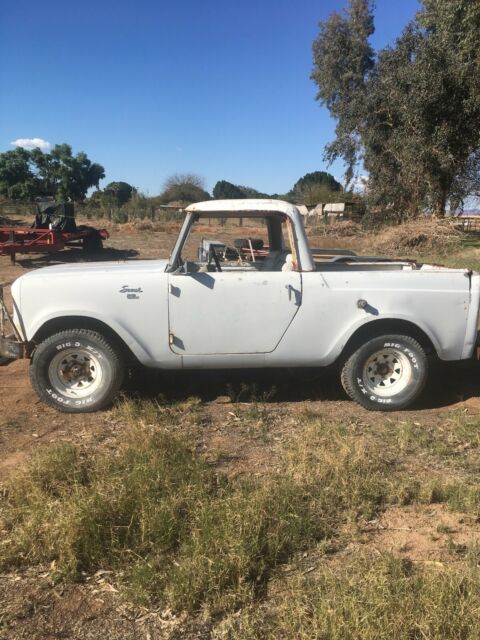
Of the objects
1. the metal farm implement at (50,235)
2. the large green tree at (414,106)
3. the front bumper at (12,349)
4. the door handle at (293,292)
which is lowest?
the front bumper at (12,349)

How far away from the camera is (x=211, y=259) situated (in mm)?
5191

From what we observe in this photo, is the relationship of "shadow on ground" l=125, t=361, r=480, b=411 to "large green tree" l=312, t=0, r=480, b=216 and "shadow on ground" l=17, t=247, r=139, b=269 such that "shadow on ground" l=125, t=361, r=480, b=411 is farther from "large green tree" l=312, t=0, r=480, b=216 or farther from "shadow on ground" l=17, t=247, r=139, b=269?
"large green tree" l=312, t=0, r=480, b=216

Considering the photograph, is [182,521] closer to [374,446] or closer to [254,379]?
[374,446]

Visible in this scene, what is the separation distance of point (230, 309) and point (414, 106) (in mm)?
18982

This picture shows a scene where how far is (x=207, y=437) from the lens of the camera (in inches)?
174

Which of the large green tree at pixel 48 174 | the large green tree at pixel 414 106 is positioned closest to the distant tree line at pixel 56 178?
the large green tree at pixel 48 174

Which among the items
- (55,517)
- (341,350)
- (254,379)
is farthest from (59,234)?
(55,517)

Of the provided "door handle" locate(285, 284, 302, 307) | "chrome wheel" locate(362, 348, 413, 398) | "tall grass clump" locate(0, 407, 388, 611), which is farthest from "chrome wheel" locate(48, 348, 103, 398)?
"chrome wheel" locate(362, 348, 413, 398)

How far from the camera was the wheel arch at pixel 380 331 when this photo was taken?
4.97 meters

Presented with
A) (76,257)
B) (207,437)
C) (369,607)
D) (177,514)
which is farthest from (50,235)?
(369,607)

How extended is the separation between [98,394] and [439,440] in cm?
292

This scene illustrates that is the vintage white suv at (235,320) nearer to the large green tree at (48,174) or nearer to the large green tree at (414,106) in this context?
the large green tree at (414,106)

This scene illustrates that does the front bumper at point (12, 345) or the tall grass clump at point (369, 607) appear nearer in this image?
the tall grass clump at point (369, 607)

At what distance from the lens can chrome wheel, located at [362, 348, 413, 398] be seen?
5027mm
